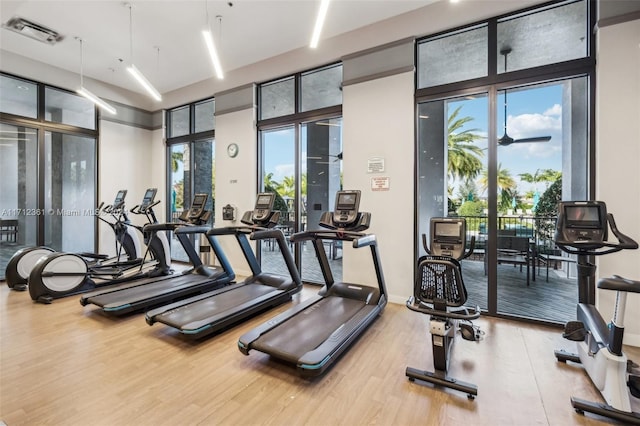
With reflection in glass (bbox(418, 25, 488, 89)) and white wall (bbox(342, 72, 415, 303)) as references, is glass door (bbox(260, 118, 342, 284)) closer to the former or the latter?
white wall (bbox(342, 72, 415, 303))

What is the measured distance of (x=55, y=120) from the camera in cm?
576

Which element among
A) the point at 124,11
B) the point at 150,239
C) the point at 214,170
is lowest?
the point at 150,239

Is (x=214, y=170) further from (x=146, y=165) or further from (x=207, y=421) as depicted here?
(x=207, y=421)

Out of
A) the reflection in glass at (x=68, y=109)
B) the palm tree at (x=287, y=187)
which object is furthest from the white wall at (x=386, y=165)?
the reflection in glass at (x=68, y=109)

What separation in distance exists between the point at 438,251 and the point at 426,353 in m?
0.97

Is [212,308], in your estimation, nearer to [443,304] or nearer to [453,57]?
[443,304]

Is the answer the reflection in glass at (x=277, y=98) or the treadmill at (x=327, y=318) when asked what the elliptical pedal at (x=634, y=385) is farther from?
the reflection in glass at (x=277, y=98)

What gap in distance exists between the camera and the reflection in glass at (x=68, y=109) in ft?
18.7

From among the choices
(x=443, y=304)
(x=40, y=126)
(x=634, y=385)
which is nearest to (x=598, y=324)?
(x=634, y=385)

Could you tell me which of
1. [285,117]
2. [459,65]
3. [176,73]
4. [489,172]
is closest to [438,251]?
[489,172]

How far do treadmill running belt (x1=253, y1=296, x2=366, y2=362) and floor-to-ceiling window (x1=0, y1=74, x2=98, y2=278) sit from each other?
5.60 m

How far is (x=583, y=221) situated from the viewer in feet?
7.78

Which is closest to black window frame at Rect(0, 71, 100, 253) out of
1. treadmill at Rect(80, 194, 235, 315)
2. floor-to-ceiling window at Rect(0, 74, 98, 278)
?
floor-to-ceiling window at Rect(0, 74, 98, 278)

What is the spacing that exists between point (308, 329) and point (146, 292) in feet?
7.99
